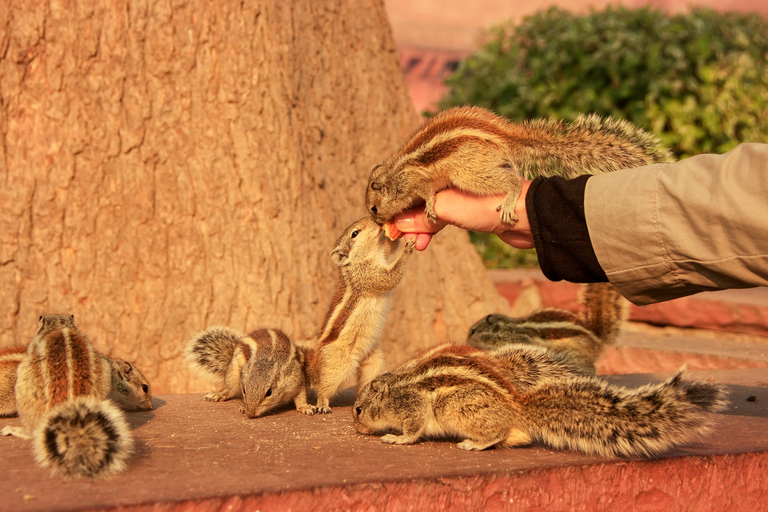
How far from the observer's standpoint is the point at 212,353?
4.41 metres

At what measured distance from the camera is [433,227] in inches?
159

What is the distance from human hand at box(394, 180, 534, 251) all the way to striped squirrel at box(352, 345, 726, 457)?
0.54 m

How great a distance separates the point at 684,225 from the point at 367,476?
147 centimetres

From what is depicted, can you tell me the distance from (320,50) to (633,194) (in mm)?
3842

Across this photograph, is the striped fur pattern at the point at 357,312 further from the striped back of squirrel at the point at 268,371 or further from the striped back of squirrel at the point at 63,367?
the striped back of squirrel at the point at 63,367

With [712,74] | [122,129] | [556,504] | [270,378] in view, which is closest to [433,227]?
[270,378]

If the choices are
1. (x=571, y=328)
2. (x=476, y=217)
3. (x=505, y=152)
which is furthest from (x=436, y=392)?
(x=571, y=328)

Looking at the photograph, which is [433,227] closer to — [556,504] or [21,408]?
[556,504]

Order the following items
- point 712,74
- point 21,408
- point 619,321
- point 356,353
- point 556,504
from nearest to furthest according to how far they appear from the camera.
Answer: point 556,504 < point 21,408 < point 356,353 < point 619,321 < point 712,74

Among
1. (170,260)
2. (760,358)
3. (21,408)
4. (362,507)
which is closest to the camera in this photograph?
(362,507)

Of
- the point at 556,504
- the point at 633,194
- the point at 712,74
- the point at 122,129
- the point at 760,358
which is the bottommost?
the point at 556,504

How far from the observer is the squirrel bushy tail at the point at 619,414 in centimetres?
274

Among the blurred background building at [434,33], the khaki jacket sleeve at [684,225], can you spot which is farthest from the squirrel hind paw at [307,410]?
the blurred background building at [434,33]

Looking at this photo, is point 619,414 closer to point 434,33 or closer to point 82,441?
point 82,441
